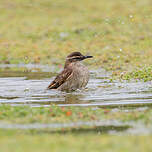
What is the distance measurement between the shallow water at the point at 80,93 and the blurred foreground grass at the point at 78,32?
235cm

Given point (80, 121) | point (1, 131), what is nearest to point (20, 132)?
Answer: point (1, 131)

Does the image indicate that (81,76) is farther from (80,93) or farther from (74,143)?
(74,143)

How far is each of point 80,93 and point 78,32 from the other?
A: 12717 mm

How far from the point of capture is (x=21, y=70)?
19359mm

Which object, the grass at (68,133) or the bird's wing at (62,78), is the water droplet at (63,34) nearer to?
the bird's wing at (62,78)

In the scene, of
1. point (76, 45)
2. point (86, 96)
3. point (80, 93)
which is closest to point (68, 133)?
point (86, 96)

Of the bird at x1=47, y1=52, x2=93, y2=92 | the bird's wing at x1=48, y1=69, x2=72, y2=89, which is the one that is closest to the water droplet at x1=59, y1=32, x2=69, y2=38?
the bird at x1=47, y1=52, x2=93, y2=92

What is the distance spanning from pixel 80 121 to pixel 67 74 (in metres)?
5.09

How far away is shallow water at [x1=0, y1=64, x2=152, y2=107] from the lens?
11734mm

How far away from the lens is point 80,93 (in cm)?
1352

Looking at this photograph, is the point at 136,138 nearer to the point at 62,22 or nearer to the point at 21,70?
the point at 21,70

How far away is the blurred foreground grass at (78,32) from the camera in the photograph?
68.9 ft

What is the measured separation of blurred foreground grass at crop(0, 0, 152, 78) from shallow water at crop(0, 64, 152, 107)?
7.73ft

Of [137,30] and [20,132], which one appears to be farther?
[137,30]
